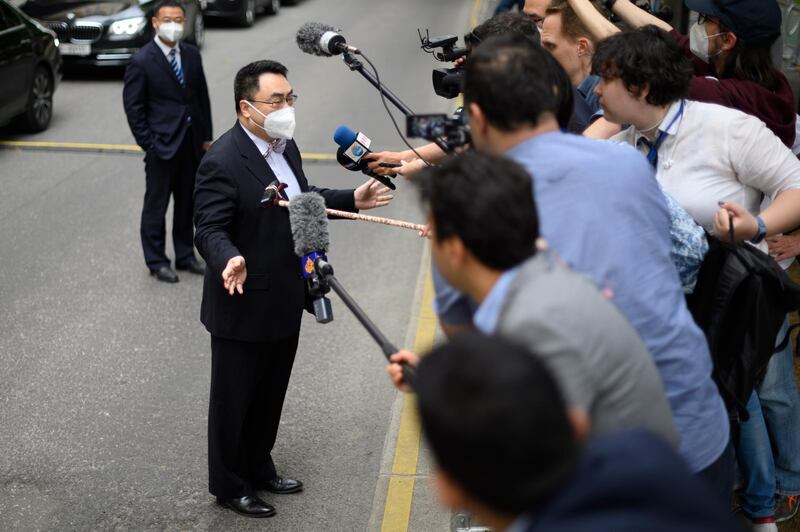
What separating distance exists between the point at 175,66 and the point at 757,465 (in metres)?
6.01

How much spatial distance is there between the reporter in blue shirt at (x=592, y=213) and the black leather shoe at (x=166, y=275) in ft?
18.9

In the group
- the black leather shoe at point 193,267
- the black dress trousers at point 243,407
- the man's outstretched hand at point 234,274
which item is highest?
the man's outstretched hand at point 234,274

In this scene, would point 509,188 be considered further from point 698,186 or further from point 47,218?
point 47,218

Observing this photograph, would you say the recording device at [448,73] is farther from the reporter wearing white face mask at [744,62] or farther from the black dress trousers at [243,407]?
the black dress trousers at [243,407]

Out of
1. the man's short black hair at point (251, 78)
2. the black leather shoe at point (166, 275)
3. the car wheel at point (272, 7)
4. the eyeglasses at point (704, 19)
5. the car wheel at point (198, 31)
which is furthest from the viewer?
the car wheel at point (272, 7)

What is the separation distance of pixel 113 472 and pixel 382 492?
144cm

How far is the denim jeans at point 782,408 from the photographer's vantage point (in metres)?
4.45

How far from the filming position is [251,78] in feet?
16.3

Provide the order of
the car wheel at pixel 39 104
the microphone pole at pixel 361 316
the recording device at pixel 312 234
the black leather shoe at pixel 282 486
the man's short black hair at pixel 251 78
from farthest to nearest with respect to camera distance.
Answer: the car wheel at pixel 39 104, the black leather shoe at pixel 282 486, the man's short black hair at pixel 251 78, the recording device at pixel 312 234, the microphone pole at pixel 361 316

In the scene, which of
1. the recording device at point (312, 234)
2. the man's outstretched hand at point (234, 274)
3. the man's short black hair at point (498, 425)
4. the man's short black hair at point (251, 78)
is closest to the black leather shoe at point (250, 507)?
the man's outstretched hand at point (234, 274)

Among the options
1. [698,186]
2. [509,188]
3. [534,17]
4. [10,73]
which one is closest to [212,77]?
[10,73]

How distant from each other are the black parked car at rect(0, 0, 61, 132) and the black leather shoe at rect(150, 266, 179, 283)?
14.7ft

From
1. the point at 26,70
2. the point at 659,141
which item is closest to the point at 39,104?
the point at 26,70

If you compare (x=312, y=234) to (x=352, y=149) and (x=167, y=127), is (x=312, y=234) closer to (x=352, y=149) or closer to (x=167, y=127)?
(x=352, y=149)
